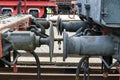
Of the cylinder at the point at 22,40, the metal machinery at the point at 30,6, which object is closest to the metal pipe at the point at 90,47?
the cylinder at the point at 22,40

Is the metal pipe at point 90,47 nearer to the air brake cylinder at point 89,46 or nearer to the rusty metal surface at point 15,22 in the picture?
the air brake cylinder at point 89,46

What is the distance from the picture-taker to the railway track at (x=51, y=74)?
4.79 metres

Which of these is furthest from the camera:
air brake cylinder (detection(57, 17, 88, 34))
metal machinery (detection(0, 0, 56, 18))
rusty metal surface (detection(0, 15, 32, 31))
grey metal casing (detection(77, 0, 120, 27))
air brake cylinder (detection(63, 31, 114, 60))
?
metal machinery (detection(0, 0, 56, 18))

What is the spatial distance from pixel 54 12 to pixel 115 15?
15.5 m

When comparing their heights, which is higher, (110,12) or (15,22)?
(110,12)

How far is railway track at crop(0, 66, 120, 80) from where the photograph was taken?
4785 millimetres

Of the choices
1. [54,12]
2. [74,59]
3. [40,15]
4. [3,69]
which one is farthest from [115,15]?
[54,12]

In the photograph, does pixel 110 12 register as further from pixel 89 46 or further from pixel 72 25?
pixel 72 25

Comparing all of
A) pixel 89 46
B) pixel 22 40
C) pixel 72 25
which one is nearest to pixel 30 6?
pixel 72 25

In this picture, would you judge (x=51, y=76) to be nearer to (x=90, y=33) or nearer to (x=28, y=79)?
(x=28, y=79)

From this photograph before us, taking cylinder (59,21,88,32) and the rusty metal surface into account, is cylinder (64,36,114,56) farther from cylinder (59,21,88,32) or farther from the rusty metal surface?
cylinder (59,21,88,32)

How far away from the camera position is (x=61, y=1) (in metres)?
21.9

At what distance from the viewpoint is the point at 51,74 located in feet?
16.0

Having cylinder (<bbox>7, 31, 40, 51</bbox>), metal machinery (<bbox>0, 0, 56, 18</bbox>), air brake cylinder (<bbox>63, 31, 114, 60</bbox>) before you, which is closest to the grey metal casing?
air brake cylinder (<bbox>63, 31, 114, 60</bbox>)
